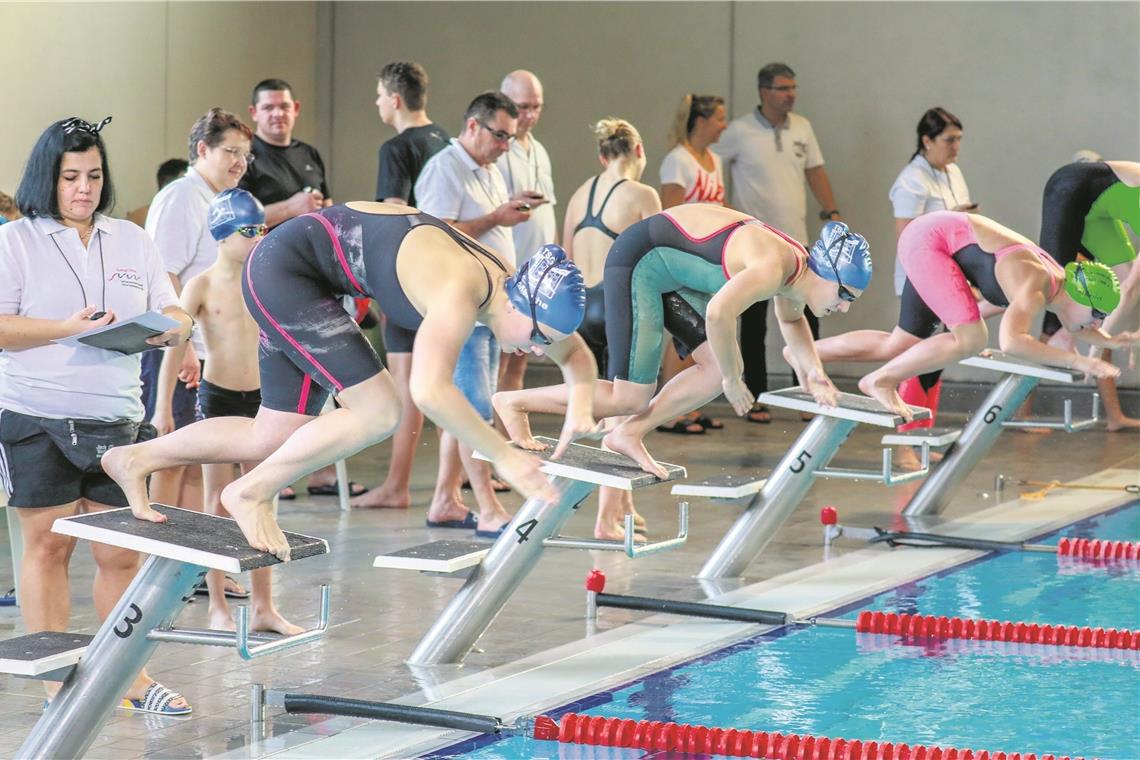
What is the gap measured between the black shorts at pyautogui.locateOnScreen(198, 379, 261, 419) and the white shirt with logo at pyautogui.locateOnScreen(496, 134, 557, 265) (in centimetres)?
277

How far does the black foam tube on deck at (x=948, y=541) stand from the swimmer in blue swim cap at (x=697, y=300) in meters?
1.11

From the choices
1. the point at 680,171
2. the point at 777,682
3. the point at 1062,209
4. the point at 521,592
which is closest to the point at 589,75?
the point at 680,171

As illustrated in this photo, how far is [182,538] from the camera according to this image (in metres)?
3.48

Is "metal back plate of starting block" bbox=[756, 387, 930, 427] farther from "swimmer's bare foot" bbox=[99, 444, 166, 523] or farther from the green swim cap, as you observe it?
"swimmer's bare foot" bbox=[99, 444, 166, 523]

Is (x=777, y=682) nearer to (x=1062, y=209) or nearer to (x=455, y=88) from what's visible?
(x=1062, y=209)

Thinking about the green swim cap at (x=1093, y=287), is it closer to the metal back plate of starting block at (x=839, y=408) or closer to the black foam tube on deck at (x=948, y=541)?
the black foam tube on deck at (x=948, y=541)

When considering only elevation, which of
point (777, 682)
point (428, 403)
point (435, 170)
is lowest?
point (777, 682)

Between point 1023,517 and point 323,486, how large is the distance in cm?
335

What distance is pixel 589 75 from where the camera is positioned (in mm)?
13453

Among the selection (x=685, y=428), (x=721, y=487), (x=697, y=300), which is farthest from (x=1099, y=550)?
(x=685, y=428)

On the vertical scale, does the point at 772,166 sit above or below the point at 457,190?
above

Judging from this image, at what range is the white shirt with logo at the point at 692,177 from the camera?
8961 millimetres

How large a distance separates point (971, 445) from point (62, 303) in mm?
4663

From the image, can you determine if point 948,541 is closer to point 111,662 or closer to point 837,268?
point 837,268
